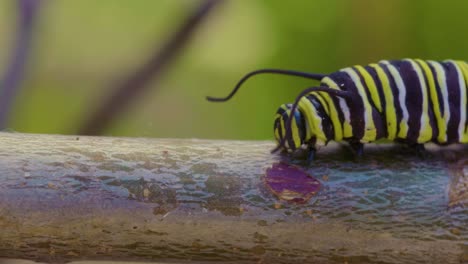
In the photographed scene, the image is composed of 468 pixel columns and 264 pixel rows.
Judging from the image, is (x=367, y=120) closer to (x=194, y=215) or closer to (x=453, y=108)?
(x=453, y=108)

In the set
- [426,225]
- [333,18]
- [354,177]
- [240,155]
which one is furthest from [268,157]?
[333,18]

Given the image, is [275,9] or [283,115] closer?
[283,115]

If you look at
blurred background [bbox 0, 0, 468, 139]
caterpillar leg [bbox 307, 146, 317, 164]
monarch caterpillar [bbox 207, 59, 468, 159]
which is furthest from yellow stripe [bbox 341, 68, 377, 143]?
blurred background [bbox 0, 0, 468, 139]

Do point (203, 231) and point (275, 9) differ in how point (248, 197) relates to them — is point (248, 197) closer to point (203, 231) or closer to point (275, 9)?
point (203, 231)

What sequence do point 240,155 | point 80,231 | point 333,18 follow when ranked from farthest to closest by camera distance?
point 333,18 < point 240,155 < point 80,231

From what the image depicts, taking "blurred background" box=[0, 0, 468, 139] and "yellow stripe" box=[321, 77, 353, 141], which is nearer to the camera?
"yellow stripe" box=[321, 77, 353, 141]

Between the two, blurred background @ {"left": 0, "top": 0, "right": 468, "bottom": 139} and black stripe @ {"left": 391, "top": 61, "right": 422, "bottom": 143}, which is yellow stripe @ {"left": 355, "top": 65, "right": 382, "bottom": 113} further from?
blurred background @ {"left": 0, "top": 0, "right": 468, "bottom": 139}

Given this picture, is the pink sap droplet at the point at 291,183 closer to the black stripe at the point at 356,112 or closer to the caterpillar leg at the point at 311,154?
the caterpillar leg at the point at 311,154

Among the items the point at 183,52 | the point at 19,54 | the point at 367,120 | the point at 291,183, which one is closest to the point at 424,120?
the point at 367,120
